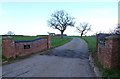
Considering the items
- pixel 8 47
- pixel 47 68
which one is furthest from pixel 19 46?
pixel 47 68

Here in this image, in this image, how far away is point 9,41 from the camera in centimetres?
959

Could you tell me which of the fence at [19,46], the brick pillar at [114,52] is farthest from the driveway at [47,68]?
the fence at [19,46]

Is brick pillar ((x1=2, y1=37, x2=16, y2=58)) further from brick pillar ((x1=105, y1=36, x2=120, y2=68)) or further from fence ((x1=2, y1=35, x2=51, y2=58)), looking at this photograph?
brick pillar ((x1=105, y1=36, x2=120, y2=68))

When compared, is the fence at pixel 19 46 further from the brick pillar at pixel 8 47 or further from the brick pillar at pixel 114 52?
the brick pillar at pixel 114 52

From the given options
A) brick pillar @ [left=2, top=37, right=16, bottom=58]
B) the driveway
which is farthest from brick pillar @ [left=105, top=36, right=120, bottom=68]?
brick pillar @ [left=2, top=37, right=16, bottom=58]

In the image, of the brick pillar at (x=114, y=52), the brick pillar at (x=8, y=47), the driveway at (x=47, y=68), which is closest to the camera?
the brick pillar at (x=114, y=52)

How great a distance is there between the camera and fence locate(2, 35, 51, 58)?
31.4ft

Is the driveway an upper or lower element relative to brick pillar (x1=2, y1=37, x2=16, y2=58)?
lower

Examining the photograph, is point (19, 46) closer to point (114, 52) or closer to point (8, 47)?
point (8, 47)

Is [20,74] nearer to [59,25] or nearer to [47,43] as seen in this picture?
[47,43]

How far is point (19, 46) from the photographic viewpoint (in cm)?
1080

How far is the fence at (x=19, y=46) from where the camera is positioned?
9.56m

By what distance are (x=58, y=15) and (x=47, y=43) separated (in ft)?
120

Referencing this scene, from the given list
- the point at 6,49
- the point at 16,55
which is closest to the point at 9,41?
the point at 6,49
